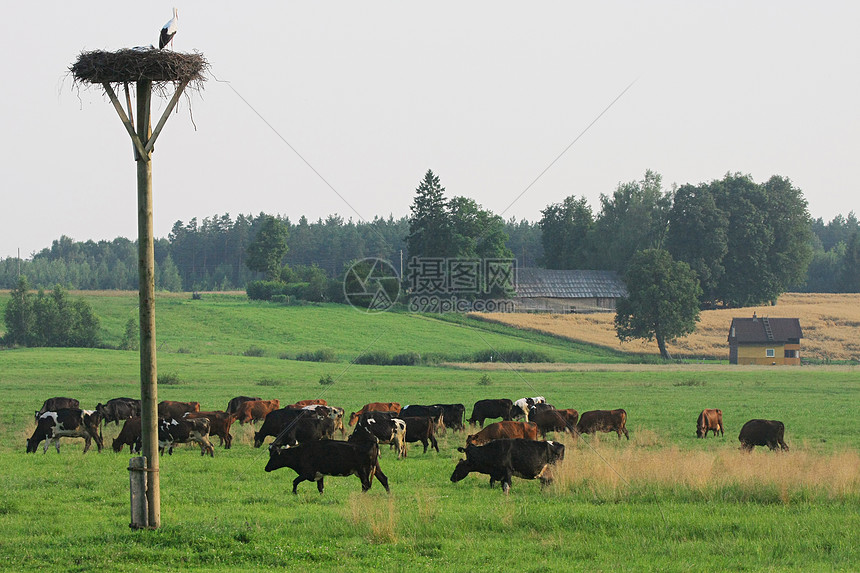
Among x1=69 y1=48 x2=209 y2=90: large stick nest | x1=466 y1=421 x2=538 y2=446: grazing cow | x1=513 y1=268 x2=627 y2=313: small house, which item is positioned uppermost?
x1=69 y1=48 x2=209 y2=90: large stick nest

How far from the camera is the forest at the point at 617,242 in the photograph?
9969cm

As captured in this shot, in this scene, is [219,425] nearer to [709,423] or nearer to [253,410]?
[253,410]

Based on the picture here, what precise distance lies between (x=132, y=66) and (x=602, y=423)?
57.4 feet

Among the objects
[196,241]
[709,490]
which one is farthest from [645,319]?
[196,241]

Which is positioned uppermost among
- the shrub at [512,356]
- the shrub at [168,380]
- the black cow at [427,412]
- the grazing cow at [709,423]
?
the black cow at [427,412]

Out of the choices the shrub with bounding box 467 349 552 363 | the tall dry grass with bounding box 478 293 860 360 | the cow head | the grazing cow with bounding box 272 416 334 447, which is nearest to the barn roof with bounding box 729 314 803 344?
the tall dry grass with bounding box 478 293 860 360

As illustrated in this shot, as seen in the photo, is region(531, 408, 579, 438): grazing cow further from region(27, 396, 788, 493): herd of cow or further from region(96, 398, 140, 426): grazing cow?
region(96, 398, 140, 426): grazing cow

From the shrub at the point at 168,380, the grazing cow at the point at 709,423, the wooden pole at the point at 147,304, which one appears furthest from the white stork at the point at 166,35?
the shrub at the point at 168,380

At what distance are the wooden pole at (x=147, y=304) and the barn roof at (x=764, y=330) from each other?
69127mm

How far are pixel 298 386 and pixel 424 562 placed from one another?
33.9m

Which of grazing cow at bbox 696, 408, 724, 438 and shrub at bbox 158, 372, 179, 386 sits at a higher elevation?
grazing cow at bbox 696, 408, 724, 438

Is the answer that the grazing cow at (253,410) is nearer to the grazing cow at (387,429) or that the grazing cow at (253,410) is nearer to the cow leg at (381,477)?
the grazing cow at (387,429)

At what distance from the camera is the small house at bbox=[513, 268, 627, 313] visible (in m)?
94.9

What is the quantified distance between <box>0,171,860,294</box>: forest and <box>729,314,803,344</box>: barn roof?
2141 cm
